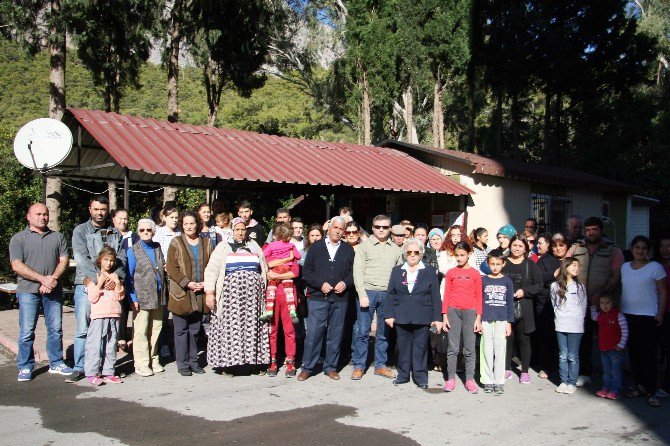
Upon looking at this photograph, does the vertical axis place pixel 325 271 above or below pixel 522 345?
above

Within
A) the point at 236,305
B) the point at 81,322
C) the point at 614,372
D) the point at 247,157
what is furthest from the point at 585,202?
the point at 81,322

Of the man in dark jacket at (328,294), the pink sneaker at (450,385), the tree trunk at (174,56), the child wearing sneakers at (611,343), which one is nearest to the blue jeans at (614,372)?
the child wearing sneakers at (611,343)

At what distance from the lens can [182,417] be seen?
5.47 meters

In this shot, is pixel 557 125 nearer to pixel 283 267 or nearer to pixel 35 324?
pixel 283 267

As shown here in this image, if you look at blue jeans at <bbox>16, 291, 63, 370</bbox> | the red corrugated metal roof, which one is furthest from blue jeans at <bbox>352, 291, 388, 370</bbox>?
Result: the red corrugated metal roof

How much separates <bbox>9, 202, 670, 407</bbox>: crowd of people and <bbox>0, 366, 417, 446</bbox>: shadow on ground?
29.9 inches

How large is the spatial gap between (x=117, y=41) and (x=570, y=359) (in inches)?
771

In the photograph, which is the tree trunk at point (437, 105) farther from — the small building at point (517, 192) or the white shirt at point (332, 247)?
the white shirt at point (332, 247)

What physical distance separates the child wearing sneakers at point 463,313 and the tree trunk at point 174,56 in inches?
521

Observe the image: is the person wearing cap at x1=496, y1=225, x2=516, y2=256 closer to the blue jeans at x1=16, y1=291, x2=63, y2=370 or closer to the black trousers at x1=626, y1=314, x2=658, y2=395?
the black trousers at x1=626, y1=314, x2=658, y2=395

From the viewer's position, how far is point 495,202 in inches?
569

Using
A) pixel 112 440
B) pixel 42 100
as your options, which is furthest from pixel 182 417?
pixel 42 100

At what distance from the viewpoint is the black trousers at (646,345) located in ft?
20.8

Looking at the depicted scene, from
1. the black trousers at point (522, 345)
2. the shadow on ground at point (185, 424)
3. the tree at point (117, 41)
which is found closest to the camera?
the shadow on ground at point (185, 424)
